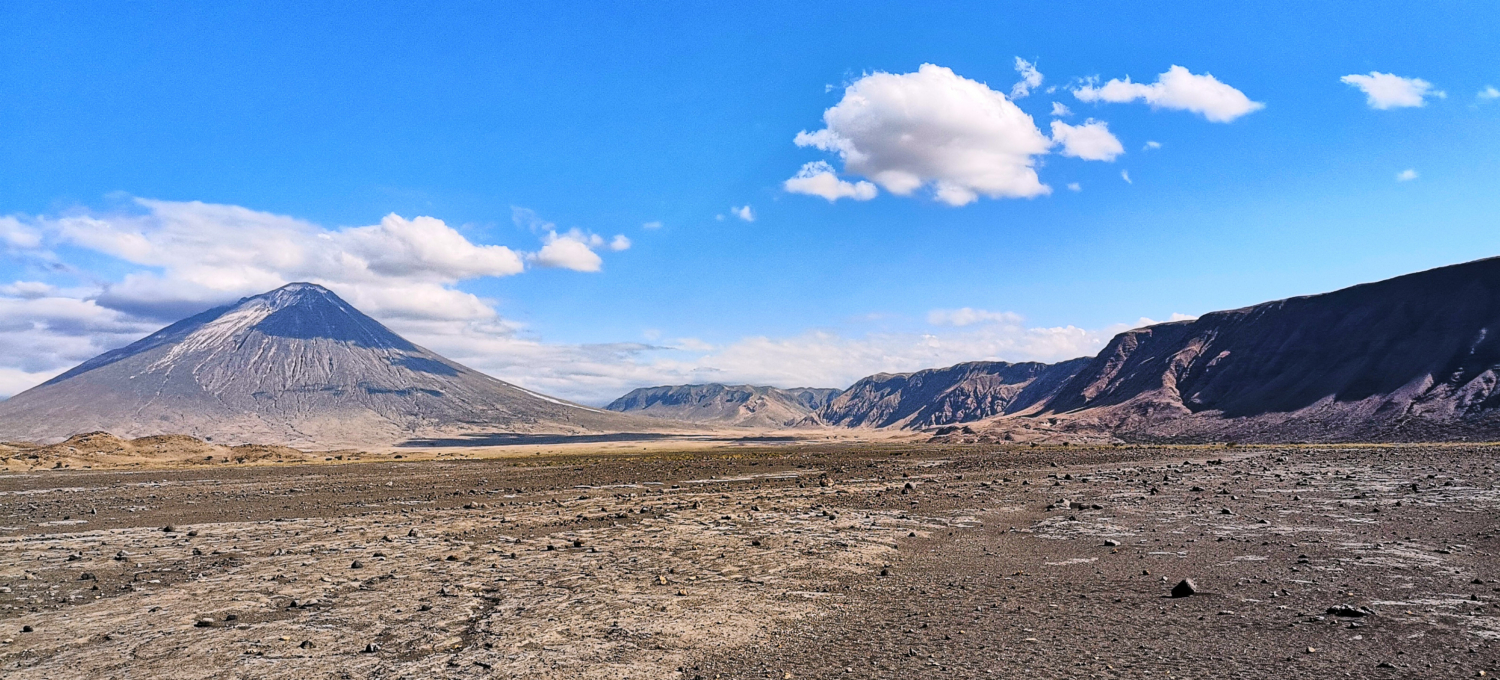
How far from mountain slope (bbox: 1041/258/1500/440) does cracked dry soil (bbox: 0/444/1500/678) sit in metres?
64.6

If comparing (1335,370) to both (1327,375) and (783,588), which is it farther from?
(783,588)

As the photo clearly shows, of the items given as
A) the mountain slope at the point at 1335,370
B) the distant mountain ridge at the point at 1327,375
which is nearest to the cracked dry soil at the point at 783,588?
the mountain slope at the point at 1335,370

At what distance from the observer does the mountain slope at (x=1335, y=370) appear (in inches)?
2926

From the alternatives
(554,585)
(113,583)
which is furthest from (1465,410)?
(113,583)

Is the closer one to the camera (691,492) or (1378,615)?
(1378,615)

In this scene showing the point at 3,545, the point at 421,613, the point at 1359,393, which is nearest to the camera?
the point at 421,613

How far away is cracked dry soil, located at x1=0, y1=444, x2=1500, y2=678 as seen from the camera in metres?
8.63

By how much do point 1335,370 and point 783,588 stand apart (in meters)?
108

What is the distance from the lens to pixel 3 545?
18656 mm

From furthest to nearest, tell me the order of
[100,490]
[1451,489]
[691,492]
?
[100,490] → [691,492] → [1451,489]

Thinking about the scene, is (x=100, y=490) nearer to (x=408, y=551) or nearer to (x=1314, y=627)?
(x=408, y=551)

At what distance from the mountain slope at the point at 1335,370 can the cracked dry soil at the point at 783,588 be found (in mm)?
64606

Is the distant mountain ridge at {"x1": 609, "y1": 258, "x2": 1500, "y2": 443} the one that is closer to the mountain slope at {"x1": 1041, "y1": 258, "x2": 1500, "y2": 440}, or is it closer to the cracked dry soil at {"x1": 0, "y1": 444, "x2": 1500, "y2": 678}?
the mountain slope at {"x1": 1041, "y1": 258, "x2": 1500, "y2": 440}

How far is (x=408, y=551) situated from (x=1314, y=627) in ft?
54.3
